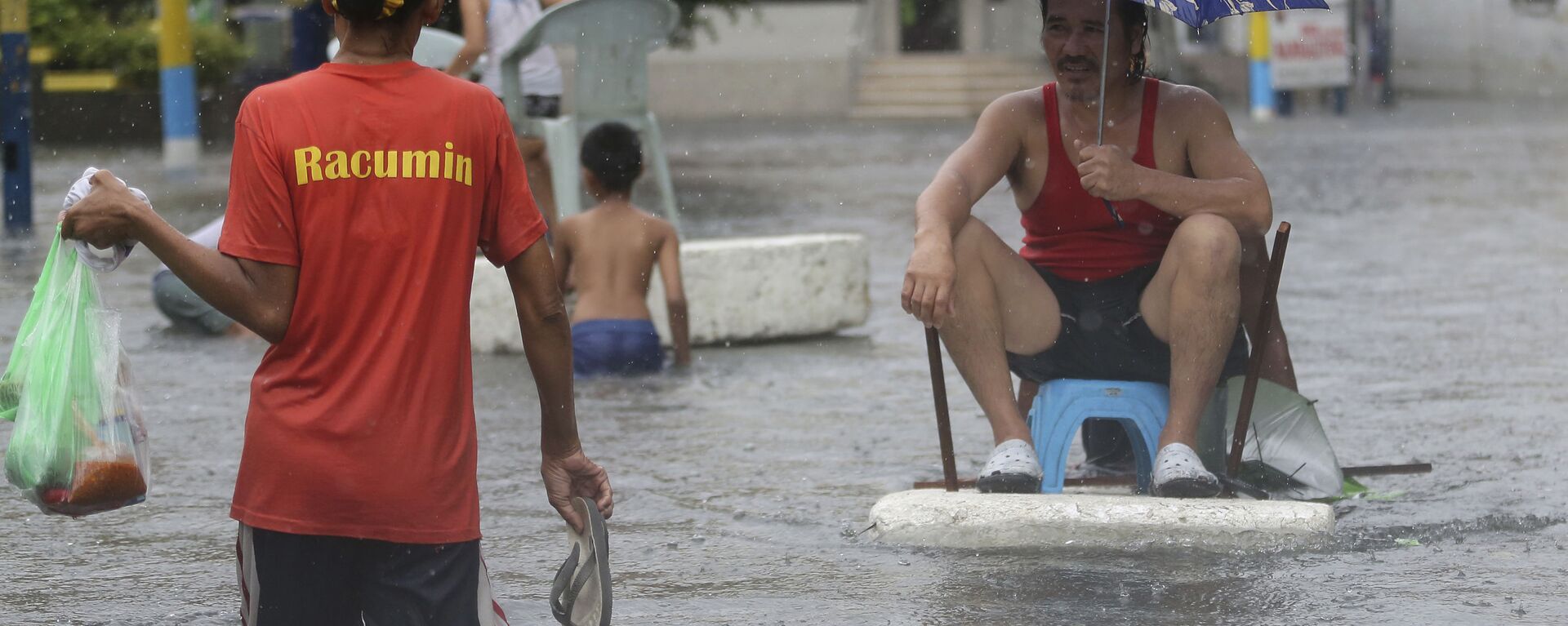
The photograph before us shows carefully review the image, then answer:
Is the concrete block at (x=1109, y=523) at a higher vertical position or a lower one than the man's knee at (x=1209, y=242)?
lower

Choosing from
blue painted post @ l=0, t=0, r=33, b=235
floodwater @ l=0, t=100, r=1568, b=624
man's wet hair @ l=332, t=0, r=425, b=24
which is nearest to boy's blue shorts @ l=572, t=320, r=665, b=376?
floodwater @ l=0, t=100, r=1568, b=624

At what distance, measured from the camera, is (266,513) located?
9.00ft

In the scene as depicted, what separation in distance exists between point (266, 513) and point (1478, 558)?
276cm

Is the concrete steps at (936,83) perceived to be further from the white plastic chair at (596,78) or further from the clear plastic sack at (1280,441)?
the clear plastic sack at (1280,441)

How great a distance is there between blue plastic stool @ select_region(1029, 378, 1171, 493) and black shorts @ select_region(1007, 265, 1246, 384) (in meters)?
0.03

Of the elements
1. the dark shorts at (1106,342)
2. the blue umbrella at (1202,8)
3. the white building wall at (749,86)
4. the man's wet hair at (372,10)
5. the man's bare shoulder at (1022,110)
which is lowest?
the white building wall at (749,86)

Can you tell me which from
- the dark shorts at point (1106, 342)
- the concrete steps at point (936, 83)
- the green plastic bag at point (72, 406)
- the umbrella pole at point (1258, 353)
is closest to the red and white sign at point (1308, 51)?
the concrete steps at point (936, 83)

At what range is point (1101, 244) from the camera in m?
4.85

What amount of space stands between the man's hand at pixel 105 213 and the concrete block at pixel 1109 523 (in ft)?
7.44

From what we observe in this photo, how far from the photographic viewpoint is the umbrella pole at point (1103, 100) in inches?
177

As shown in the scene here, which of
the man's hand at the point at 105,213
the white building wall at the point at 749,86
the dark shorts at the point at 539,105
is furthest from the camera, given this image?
the white building wall at the point at 749,86

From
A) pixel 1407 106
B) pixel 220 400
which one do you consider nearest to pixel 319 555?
pixel 220 400

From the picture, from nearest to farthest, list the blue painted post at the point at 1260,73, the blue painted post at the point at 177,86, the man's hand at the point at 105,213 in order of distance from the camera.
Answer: the man's hand at the point at 105,213, the blue painted post at the point at 177,86, the blue painted post at the point at 1260,73

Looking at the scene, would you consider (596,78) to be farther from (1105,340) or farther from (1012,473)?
(1012,473)
